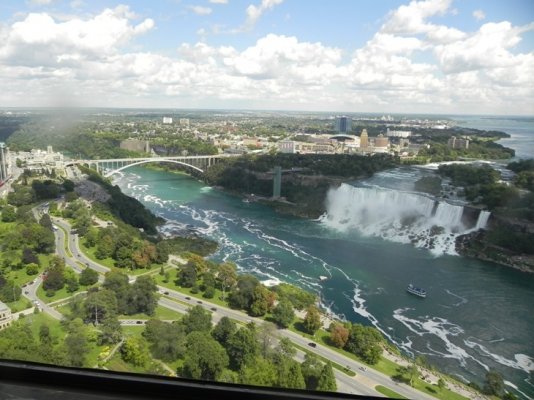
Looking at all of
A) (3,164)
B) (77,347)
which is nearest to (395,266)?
(77,347)

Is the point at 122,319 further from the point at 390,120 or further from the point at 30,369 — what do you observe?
the point at 390,120

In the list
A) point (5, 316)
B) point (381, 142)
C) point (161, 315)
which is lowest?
point (161, 315)

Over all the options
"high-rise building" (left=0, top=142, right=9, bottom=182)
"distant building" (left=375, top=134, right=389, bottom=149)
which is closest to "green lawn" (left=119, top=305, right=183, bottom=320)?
"high-rise building" (left=0, top=142, right=9, bottom=182)

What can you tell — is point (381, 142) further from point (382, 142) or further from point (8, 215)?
point (8, 215)

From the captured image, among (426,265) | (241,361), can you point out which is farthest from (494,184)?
(241,361)

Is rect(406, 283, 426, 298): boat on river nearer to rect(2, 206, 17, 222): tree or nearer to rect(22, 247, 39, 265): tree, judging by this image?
rect(22, 247, 39, 265): tree

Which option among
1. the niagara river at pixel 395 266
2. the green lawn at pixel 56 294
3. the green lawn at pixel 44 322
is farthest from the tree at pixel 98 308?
the niagara river at pixel 395 266

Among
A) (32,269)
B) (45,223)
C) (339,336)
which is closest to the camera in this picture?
(339,336)
